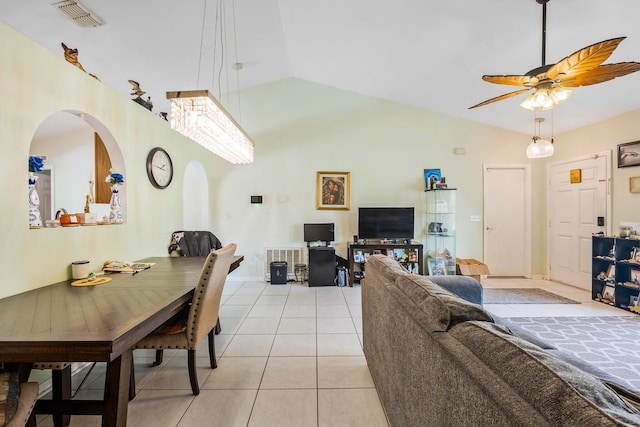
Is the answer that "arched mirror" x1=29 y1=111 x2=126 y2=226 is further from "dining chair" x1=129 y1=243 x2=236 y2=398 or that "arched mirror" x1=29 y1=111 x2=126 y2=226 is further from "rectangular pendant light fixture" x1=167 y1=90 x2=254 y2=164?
"dining chair" x1=129 y1=243 x2=236 y2=398

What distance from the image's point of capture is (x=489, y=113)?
4.47 metres

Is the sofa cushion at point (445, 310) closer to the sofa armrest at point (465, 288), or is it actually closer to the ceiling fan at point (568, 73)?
the sofa armrest at point (465, 288)

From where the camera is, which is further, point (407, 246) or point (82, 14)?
point (407, 246)

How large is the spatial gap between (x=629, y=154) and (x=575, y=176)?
829 mm

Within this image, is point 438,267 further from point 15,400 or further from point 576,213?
point 15,400

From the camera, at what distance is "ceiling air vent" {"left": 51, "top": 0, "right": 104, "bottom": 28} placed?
86.6 inches

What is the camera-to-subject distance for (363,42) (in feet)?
11.2

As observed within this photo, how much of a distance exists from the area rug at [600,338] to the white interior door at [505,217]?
1.86 meters

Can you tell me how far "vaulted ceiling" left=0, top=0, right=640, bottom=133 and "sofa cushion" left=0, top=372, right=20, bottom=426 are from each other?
8.58 feet

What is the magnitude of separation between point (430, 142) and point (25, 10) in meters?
5.17

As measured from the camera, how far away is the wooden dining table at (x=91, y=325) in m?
1.06

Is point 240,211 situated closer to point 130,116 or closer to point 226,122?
point 130,116

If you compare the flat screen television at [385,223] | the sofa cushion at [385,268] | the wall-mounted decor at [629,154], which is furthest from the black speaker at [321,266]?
the wall-mounted decor at [629,154]

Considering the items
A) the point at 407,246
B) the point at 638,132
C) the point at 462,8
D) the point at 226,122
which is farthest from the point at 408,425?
the point at 638,132
